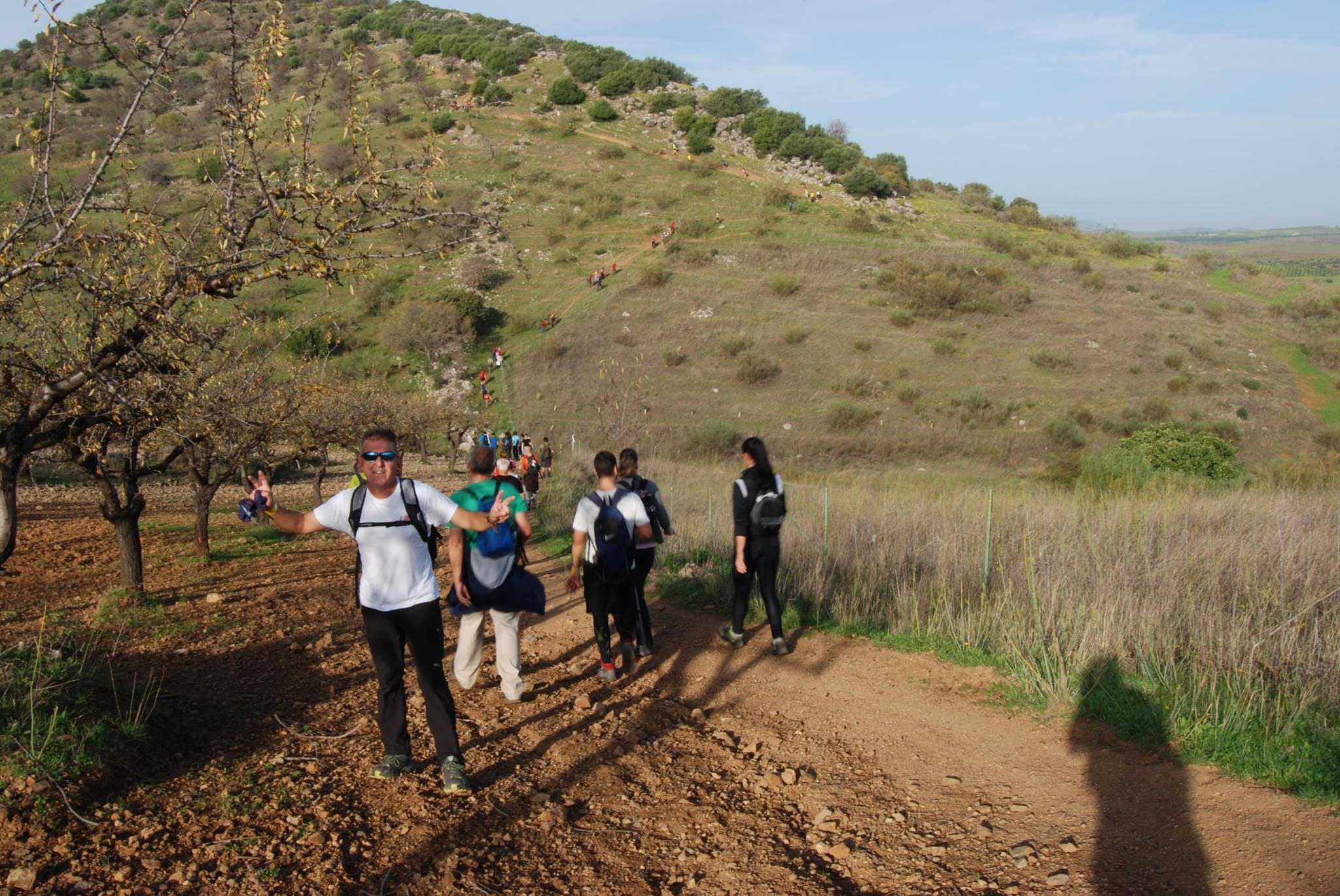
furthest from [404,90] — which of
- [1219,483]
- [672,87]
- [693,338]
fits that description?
[1219,483]

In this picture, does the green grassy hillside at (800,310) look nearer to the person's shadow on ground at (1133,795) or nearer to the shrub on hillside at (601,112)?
the shrub on hillside at (601,112)

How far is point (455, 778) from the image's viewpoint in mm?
4492

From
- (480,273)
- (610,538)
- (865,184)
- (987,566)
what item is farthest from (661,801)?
(865,184)

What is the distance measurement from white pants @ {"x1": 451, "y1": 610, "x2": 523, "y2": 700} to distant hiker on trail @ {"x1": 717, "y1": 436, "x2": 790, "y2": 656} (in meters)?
2.00

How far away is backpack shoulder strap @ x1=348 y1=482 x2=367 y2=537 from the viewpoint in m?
4.44

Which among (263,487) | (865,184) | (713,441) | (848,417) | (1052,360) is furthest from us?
(865,184)

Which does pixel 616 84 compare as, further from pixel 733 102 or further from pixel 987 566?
pixel 987 566

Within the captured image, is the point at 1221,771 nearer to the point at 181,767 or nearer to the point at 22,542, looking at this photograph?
the point at 181,767

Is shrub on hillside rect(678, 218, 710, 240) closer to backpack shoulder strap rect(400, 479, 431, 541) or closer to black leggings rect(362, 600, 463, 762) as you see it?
backpack shoulder strap rect(400, 479, 431, 541)

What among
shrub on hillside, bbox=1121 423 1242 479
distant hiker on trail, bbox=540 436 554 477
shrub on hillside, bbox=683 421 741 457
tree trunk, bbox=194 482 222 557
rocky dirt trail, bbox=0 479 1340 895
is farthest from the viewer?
shrub on hillside, bbox=683 421 741 457

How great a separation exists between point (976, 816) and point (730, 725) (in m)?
1.84

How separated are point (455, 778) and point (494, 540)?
1.70 meters

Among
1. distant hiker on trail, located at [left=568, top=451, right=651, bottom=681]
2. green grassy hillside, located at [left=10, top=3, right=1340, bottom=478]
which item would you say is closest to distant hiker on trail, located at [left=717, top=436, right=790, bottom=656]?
distant hiker on trail, located at [left=568, top=451, right=651, bottom=681]

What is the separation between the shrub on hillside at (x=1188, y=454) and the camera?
19.2 meters
